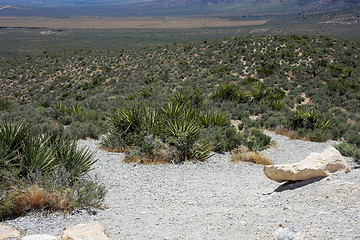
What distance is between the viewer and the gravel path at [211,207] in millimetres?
4484

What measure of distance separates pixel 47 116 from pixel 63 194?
35.3 ft

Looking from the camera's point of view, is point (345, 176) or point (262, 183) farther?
point (262, 183)

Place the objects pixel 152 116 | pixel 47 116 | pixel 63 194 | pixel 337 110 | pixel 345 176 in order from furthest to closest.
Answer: pixel 337 110
pixel 47 116
pixel 152 116
pixel 345 176
pixel 63 194

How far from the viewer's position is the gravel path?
14.7 feet

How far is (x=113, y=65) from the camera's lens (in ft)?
126

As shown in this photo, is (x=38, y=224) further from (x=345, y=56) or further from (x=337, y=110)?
(x=345, y=56)

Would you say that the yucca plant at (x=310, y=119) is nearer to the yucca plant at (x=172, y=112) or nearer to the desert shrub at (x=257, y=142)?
the desert shrub at (x=257, y=142)

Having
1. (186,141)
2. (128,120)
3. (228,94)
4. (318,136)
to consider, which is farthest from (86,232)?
(228,94)

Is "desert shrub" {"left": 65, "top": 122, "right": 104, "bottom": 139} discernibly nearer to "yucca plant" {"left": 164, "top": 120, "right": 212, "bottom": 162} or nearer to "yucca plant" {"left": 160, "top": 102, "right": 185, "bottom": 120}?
"yucca plant" {"left": 160, "top": 102, "right": 185, "bottom": 120}

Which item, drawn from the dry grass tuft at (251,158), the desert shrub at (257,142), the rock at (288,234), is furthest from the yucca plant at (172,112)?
the rock at (288,234)

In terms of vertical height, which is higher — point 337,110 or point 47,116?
point 47,116

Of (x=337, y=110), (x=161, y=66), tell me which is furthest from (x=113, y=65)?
(x=337, y=110)

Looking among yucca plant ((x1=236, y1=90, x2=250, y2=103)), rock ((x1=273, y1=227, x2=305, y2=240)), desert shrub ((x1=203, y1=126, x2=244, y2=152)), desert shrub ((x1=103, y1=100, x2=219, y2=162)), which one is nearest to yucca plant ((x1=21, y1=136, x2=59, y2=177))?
desert shrub ((x1=103, y1=100, x2=219, y2=162))

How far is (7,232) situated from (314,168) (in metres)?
5.43
